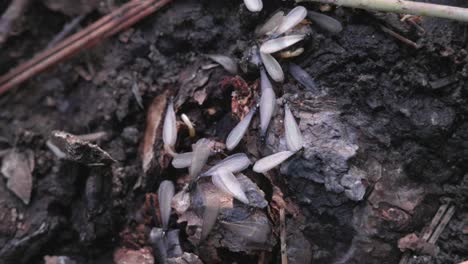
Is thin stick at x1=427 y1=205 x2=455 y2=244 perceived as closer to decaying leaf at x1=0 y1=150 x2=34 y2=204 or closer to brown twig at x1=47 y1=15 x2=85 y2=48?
decaying leaf at x1=0 y1=150 x2=34 y2=204

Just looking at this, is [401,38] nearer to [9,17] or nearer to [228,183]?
[228,183]

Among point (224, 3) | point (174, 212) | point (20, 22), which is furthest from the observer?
point (20, 22)

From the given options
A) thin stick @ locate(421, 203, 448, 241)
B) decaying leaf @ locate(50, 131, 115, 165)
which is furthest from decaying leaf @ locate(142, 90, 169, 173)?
thin stick @ locate(421, 203, 448, 241)

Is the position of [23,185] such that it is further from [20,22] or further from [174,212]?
[20,22]

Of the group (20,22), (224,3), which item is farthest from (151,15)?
(20,22)

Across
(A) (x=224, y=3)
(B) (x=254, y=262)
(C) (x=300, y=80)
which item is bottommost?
(B) (x=254, y=262)

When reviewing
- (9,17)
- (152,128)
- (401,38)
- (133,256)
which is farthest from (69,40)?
(401,38)

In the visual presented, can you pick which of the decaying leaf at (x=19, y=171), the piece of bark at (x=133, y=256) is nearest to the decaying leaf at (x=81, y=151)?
the decaying leaf at (x=19, y=171)
